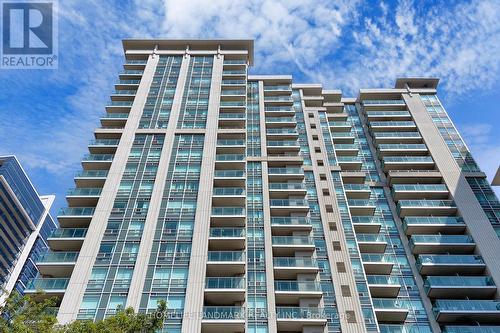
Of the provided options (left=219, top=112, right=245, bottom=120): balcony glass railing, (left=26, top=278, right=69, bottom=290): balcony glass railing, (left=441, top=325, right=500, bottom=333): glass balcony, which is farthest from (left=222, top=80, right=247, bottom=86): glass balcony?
(left=441, top=325, right=500, bottom=333): glass balcony

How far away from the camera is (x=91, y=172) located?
4472 cm

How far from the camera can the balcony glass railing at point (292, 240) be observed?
41531 millimetres

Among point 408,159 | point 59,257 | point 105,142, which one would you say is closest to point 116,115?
point 105,142

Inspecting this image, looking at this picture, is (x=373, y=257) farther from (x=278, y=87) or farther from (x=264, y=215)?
(x=278, y=87)

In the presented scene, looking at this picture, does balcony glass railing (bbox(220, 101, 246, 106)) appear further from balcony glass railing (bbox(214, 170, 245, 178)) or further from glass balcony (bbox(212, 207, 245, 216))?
glass balcony (bbox(212, 207, 245, 216))

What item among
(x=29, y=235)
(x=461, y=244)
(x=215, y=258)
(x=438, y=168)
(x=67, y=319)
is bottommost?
(x=67, y=319)

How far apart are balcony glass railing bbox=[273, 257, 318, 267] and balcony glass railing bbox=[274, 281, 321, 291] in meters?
2.04

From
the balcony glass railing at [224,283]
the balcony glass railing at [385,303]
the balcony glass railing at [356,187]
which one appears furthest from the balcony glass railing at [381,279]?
the balcony glass railing at [224,283]

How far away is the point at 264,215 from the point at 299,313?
11736 mm

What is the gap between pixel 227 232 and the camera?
129 ft

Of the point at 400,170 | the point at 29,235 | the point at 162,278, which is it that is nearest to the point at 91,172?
the point at 162,278

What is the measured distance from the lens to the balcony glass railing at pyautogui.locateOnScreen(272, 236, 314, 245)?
136ft

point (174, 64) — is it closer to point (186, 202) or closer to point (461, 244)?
point (186, 202)

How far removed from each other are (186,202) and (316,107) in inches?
1302
